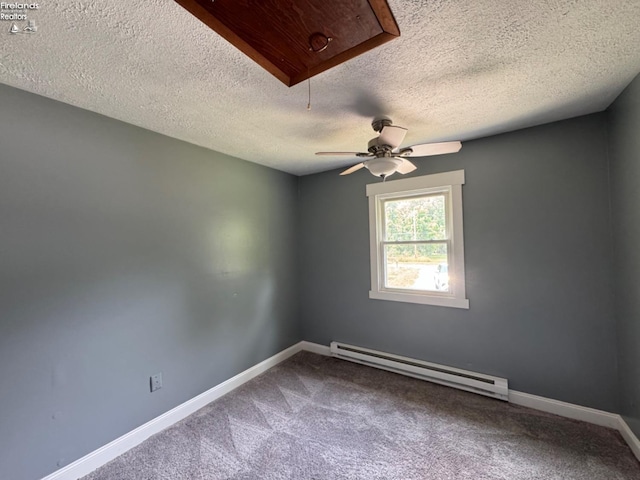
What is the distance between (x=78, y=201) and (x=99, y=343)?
98cm

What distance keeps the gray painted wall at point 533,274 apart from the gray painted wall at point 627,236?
3.4 inches

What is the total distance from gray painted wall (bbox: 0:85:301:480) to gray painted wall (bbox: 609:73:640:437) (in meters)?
3.13

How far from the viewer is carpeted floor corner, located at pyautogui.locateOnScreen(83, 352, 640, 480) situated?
1715mm

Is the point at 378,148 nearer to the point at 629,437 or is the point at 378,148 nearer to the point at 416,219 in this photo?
the point at 416,219

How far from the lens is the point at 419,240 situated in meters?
2.93

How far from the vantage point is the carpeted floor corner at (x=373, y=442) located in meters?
1.71

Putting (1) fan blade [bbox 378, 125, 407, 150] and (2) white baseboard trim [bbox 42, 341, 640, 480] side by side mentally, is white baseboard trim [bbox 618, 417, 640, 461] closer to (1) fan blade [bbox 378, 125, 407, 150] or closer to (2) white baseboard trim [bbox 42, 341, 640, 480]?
(2) white baseboard trim [bbox 42, 341, 640, 480]

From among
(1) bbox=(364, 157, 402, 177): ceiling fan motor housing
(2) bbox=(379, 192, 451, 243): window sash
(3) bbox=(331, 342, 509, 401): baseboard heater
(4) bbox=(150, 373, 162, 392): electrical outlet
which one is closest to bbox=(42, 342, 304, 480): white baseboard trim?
(4) bbox=(150, 373, 162, 392): electrical outlet

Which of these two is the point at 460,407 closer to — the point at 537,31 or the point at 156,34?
the point at 537,31

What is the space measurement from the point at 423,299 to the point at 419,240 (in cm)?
63

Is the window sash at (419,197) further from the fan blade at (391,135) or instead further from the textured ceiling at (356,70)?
the fan blade at (391,135)

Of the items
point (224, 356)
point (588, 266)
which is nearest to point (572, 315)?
point (588, 266)

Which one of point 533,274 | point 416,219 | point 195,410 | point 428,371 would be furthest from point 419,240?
point 195,410

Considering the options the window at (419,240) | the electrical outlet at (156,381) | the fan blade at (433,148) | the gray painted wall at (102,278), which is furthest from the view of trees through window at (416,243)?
the electrical outlet at (156,381)
